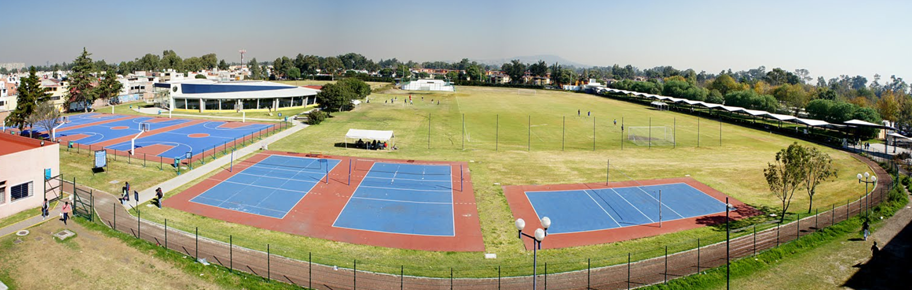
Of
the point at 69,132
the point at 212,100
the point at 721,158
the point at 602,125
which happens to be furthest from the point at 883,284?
the point at 212,100

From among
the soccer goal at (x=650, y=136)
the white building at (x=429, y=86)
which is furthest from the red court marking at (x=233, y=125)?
the white building at (x=429, y=86)

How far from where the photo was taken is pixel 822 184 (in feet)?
124

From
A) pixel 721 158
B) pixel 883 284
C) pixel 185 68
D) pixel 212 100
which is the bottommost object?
pixel 883 284

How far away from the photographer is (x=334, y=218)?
27156mm

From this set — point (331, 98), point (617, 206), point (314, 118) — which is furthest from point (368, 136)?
point (331, 98)

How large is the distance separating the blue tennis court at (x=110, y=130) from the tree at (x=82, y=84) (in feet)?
44.1

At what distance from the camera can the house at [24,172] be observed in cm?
2581

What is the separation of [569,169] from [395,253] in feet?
75.2

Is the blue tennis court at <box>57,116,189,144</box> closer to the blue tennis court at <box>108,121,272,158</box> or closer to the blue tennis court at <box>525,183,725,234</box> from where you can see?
the blue tennis court at <box>108,121,272,158</box>

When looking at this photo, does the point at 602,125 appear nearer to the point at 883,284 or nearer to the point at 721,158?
the point at 721,158

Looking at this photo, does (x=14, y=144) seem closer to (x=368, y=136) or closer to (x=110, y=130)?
(x=368, y=136)

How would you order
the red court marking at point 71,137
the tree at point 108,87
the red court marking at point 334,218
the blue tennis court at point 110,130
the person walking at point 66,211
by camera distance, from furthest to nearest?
the tree at point 108,87 → the blue tennis court at point 110,130 → the red court marking at point 71,137 → the person walking at point 66,211 → the red court marking at point 334,218

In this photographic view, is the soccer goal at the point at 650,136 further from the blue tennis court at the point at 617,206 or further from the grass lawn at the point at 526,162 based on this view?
the blue tennis court at the point at 617,206

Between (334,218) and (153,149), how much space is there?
98.8 ft
